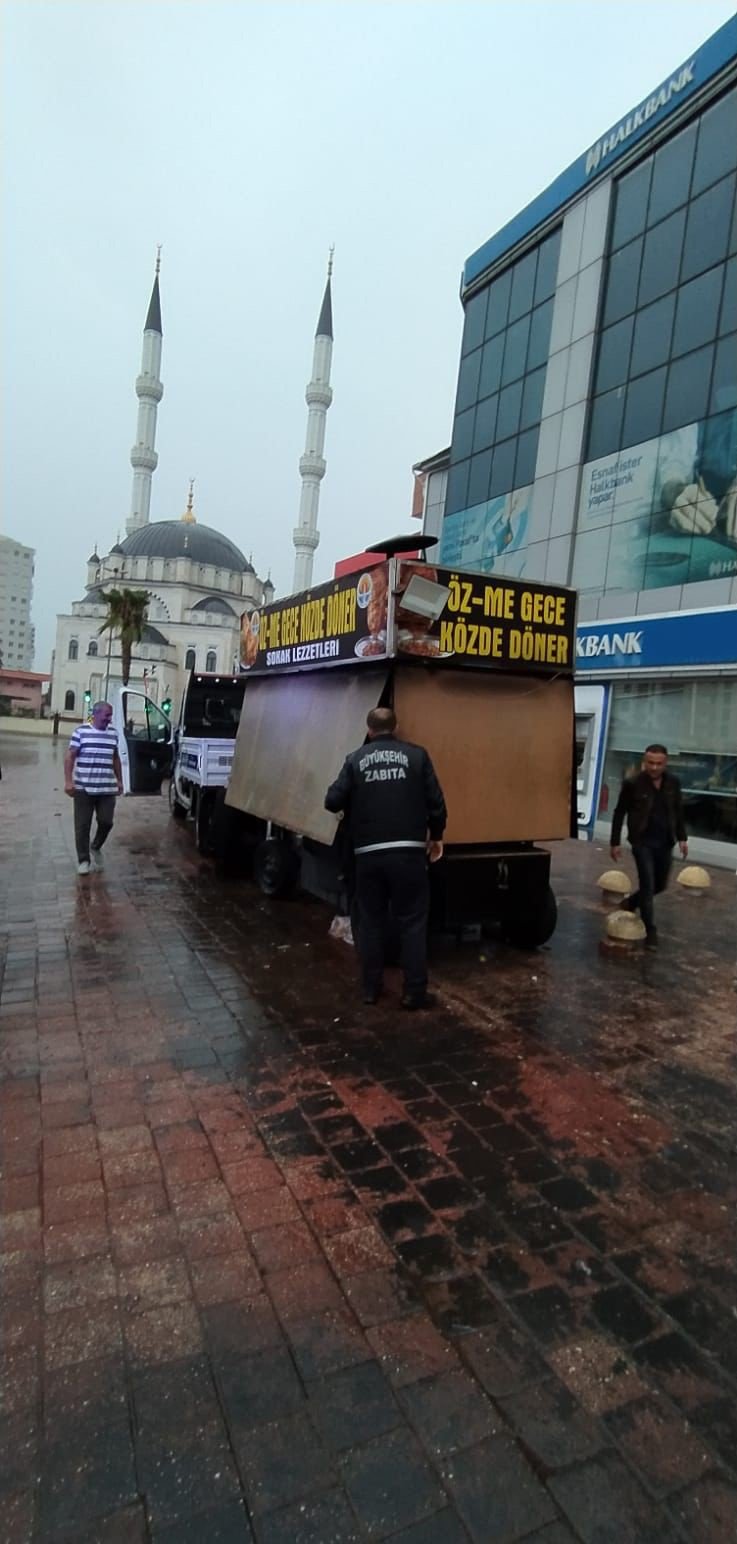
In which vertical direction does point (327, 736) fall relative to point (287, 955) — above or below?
above

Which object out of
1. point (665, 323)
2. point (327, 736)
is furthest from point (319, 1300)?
point (665, 323)

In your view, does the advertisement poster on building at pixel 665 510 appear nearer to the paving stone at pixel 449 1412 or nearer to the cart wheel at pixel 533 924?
the cart wheel at pixel 533 924

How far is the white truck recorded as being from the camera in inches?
382

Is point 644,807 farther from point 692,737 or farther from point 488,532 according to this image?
point 488,532

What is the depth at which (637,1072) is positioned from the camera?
13.5ft

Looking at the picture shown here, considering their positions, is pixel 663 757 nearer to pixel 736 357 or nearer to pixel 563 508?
pixel 736 357

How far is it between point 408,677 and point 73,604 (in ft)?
296

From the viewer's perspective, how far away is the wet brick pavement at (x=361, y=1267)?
181cm

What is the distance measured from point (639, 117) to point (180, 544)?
83.5 meters

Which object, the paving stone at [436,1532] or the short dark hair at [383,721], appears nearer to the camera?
the paving stone at [436,1532]

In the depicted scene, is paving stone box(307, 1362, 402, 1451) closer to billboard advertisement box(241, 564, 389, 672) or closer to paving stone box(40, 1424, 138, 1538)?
paving stone box(40, 1424, 138, 1538)

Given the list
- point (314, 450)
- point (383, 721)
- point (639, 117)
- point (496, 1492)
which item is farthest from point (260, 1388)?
point (314, 450)

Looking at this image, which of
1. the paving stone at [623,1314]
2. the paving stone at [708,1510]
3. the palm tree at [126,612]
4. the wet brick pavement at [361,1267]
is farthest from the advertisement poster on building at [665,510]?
the palm tree at [126,612]

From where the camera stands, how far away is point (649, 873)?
6.57m
